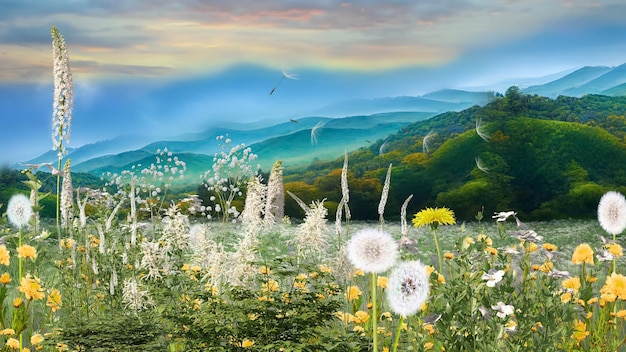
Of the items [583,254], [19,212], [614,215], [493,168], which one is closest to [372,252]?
[583,254]

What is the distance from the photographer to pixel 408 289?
3.39 metres

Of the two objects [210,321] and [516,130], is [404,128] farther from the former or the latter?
[210,321]

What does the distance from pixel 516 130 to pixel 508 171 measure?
144cm

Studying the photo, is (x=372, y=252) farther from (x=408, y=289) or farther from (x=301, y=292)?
(x=301, y=292)

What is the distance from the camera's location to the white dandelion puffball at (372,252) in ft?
11.2

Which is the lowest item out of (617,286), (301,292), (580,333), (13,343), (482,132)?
(580,333)

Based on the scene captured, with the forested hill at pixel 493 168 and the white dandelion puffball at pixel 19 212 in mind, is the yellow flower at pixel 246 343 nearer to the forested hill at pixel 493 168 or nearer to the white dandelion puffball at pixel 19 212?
the white dandelion puffball at pixel 19 212

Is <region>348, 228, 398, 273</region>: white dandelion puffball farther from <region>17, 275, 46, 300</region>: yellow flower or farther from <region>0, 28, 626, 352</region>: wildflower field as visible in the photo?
<region>17, 275, 46, 300</region>: yellow flower

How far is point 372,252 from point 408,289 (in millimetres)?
243

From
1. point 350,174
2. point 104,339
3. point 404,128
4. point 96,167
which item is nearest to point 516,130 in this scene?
point 404,128

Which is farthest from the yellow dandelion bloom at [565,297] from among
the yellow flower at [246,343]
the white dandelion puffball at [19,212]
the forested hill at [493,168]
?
the forested hill at [493,168]

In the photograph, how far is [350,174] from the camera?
674 inches

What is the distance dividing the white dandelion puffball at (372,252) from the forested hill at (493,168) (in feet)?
40.6

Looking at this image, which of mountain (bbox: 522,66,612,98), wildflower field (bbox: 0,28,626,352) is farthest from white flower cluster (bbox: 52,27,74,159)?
mountain (bbox: 522,66,612,98)
